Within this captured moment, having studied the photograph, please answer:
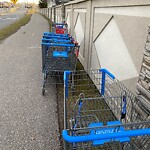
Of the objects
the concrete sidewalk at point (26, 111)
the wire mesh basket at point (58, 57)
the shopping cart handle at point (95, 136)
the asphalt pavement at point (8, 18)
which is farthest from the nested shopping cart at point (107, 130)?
the asphalt pavement at point (8, 18)

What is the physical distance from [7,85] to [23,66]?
4.98 feet

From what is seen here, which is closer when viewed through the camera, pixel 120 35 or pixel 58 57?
pixel 120 35

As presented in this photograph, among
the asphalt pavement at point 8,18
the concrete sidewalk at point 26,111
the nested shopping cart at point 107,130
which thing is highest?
the asphalt pavement at point 8,18

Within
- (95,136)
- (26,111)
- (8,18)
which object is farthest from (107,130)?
(8,18)

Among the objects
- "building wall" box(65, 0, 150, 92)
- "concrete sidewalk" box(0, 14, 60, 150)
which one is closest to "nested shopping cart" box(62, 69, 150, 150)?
"building wall" box(65, 0, 150, 92)

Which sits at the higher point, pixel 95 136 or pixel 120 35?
pixel 120 35

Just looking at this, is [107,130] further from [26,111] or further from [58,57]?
[58,57]

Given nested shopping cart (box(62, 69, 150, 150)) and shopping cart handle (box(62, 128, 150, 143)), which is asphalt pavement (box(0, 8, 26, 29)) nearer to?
nested shopping cart (box(62, 69, 150, 150))

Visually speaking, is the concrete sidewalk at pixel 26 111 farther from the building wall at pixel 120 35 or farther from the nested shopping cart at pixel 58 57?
the building wall at pixel 120 35

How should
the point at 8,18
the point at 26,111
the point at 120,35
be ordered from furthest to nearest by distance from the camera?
the point at 8,18, the point at 26,111, the point at 120,35

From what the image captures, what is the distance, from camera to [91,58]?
16.4ft

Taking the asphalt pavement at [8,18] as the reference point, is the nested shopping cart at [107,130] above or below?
below

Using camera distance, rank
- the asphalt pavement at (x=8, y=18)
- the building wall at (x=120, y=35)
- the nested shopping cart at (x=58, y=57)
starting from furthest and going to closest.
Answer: the asphalt pavement at (x=8, y=18)
the nested shopping cart at (x=58, y=57)
the building wall at (x=120, y=35)

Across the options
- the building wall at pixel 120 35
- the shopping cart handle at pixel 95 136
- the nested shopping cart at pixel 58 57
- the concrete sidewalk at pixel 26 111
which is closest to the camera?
the shopping cart handle at pixel 95 136
